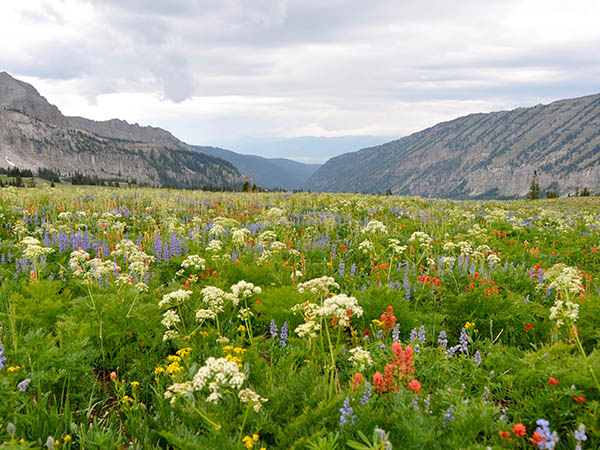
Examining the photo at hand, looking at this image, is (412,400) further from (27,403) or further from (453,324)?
(27,403)

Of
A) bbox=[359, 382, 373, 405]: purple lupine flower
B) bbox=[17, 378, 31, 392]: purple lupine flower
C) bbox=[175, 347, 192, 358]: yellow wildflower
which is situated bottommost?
bbox=[175, 347, 192, 358]: yellow wildflower

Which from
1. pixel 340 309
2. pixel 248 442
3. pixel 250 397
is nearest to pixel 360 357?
pixel 340 309

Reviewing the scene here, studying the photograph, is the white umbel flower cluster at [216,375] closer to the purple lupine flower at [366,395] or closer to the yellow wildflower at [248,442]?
the yellow wildflower at [248,442]

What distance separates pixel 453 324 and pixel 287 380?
10.2 feet

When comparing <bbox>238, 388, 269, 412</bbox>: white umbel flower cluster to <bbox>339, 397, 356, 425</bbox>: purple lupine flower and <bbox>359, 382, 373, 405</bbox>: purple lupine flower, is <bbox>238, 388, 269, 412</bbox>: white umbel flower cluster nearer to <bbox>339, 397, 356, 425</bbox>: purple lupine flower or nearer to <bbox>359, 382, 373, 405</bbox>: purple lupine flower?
<bbox>339, 397, 356, 425</bbox>: purple lupine flower

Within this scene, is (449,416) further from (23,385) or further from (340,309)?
(23,385)

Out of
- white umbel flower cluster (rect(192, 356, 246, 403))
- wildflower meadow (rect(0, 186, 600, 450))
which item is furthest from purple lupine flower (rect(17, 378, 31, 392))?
white umbel flower cluster (rect(192, 356, 246, 403))

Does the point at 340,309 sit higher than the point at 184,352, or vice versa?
the point at 340,309

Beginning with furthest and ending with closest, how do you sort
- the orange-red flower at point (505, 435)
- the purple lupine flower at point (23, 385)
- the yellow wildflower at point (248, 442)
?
the purple lupine flower at point (23, 385) < the yellow wildflower at point (248, 442) < the orange-red flower at point (505, 435)

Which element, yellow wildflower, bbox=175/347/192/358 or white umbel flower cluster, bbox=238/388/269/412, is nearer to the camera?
white umbel flower cluster, bbox=238/388/269/412

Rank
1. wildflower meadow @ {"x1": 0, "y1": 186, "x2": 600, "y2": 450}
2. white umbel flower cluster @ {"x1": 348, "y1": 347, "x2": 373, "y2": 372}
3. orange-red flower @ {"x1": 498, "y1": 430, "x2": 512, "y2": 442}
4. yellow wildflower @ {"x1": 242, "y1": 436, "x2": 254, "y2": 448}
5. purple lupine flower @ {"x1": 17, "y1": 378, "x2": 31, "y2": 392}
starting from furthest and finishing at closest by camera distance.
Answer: white umbel flower cluster @ {"x1": 348, "y1": 347, "x2": 373, "y2": 372} < purple lupine flower @ {"x1": 17, "y1": 378, "x2": 31, "y2": 392} < wildflower meadow @ {"x1": 0, "y1": 186, "x2": 600, "y2": 450} < yellow wildflower @ {"x1": 242, "y1": 436, "x2": 254, "y2": 448} < orange-red flower @ {"x1": 498, "y1": 430, "x2": 512, "y2": 442}

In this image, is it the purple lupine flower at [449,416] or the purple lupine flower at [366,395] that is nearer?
the purple lupine flower at [449,416]

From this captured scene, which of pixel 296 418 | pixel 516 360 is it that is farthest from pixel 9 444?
pixel 516 360

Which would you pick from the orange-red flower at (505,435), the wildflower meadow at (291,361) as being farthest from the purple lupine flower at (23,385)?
the orange-red flower at (505,435)
